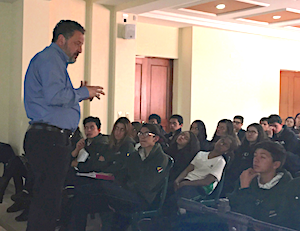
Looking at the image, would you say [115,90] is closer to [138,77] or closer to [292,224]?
[138,77]

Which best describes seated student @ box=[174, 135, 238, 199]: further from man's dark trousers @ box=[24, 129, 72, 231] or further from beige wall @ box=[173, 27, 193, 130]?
beige wall @ box=[173, 27, 193, 130]

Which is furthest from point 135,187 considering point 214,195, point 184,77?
point 184,77

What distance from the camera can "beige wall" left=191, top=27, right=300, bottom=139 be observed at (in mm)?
7789

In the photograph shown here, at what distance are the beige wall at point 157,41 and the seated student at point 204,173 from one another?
4.16 metres

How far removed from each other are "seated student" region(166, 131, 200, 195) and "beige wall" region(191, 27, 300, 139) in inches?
151

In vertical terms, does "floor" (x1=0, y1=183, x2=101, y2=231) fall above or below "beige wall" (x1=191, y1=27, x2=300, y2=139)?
below

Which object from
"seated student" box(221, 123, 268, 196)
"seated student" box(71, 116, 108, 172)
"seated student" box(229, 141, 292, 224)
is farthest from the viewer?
"seated student" box(71, 116, 108, 172)

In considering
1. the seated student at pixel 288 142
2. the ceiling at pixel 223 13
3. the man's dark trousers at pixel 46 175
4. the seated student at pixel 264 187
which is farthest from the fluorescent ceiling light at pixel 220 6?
the man's dark trousers at pixel 46 175

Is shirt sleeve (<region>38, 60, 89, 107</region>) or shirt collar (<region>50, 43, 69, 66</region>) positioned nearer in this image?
shirt sleeve (<region>38, 60, 89, 107</region>)

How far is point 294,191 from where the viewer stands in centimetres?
232

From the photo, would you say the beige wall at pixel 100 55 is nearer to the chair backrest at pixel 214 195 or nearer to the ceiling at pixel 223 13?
the ceiling at pixel 223 13

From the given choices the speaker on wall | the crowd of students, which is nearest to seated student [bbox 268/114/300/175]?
the crowd of students

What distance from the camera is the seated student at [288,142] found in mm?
3246

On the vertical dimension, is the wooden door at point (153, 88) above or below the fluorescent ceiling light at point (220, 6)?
below
